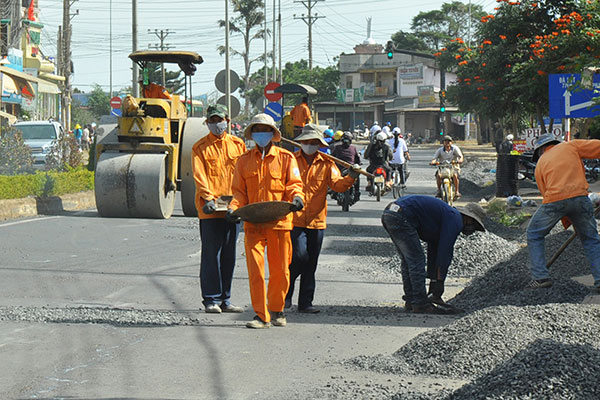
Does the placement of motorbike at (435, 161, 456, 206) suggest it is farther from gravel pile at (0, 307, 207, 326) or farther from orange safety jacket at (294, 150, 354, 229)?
gravel pile at (0, 307, 207, 326)

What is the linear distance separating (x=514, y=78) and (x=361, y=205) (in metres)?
6.31

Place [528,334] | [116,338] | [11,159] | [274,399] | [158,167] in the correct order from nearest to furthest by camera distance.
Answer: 1. [274,399]
2. [528,334]
3. [116,338]
4. [158,167]
5. [11,159]

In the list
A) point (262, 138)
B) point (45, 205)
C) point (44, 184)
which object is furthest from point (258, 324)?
point (44, 184)

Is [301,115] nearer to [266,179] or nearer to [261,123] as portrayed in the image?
[261,123]

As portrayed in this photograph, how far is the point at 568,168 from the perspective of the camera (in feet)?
33.7

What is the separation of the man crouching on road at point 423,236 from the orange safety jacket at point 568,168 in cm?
86

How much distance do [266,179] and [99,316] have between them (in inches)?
75.7

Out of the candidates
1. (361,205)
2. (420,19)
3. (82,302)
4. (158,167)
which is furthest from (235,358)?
(420,19)

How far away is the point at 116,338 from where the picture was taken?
330 inches

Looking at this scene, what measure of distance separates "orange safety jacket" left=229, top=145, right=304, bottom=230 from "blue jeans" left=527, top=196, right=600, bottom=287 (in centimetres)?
263

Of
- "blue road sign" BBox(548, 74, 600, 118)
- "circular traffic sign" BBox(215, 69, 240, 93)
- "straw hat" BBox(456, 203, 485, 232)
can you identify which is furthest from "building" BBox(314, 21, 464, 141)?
"straw hat" BBox(456, 203, 485, 232)

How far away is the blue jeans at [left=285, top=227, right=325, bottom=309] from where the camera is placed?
1010 centimetres

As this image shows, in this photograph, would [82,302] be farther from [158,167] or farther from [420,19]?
[420,19]

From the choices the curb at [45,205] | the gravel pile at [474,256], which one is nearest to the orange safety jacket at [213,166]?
the gravel pile at [474,256]
